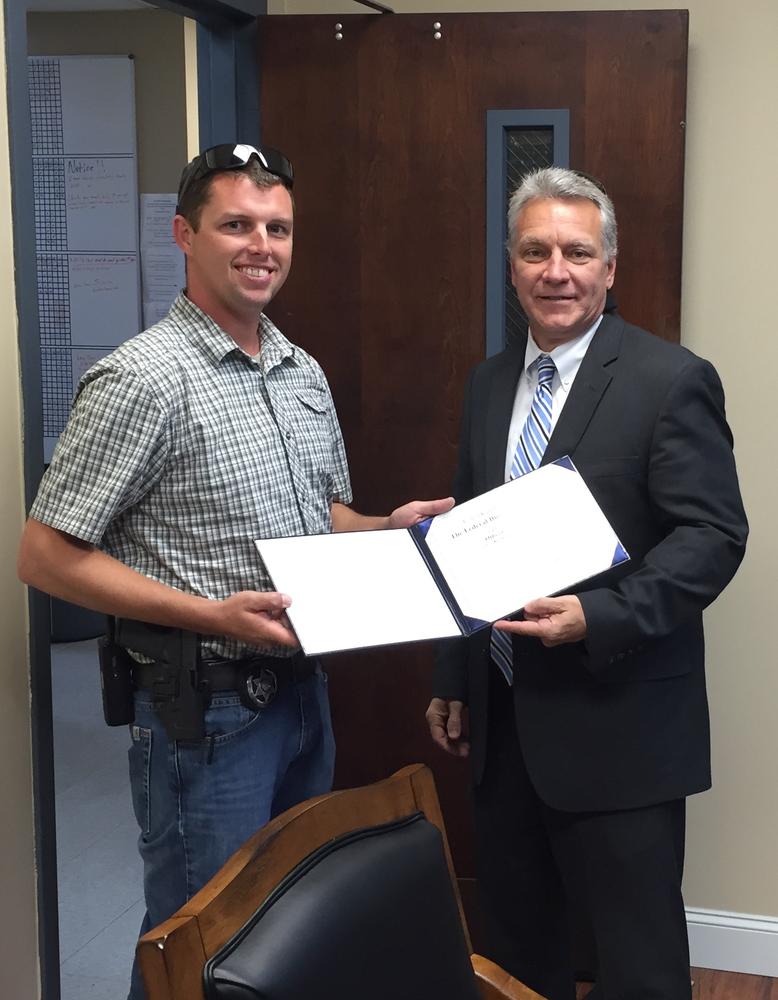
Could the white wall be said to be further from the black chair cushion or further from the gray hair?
the black chair cushion

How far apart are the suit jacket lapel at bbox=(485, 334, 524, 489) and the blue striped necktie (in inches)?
1.2

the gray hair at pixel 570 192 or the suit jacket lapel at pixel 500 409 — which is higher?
the gray hair at pixel 570 192

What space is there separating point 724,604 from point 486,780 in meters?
0.92

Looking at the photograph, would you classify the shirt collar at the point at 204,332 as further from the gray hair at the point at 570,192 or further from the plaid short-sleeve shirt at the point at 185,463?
the gray hair at the point at 570,192

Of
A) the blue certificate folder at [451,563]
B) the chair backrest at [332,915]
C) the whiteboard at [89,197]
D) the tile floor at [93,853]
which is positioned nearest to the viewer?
the chair backrest at [332,915]

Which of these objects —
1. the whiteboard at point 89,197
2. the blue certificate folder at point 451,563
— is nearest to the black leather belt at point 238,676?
the blue certificate folder at point 451,563

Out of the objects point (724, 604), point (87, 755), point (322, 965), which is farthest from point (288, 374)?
point (87, 755)

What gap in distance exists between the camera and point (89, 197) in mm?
4828

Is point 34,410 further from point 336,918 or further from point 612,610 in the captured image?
point 336,918

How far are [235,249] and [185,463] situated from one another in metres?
0.34

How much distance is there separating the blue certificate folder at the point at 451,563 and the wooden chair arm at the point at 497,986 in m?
0.45

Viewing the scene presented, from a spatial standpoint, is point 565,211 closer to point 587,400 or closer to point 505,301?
point 587,400

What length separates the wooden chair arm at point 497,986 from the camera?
1.31 metres

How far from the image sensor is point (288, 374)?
1.92 metres
